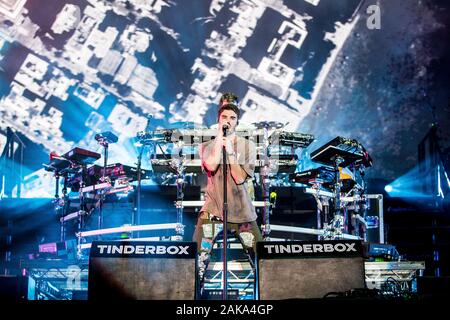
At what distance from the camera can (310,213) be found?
8.58 meters

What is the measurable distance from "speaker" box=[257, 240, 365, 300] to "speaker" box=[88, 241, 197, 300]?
1.71ft

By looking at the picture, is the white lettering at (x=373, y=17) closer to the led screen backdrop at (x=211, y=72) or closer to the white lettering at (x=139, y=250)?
the led screen backdrop at (x=211, y=72)

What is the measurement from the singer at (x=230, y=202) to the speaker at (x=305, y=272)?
1.91ft

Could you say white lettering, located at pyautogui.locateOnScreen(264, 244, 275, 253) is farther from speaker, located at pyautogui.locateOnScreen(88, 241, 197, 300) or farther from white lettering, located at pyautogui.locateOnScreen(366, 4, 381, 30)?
white lettering, located at pyautogui.locateOnScreen(366, 4, 381, 30)

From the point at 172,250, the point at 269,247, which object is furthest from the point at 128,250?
the point at 269,247

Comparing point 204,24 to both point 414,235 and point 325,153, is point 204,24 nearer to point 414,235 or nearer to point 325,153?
point 325,153

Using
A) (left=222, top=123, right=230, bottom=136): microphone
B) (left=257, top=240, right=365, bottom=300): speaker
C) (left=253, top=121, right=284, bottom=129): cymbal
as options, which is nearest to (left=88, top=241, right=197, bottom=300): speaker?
(left=257, top=240, right=365, bottom=300): speaker

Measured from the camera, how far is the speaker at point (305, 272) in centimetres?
414

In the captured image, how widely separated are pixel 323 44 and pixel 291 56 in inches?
21.8

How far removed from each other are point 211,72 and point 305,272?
17.8 feet

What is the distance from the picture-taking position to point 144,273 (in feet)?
13.5

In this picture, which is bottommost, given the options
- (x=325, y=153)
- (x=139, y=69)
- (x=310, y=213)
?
(x=310, y=213)

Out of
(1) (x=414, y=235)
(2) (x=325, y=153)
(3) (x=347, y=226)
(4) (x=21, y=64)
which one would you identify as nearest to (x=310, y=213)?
(3) (x=347, y=226)

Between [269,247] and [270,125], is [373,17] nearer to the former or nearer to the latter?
[270,125]
